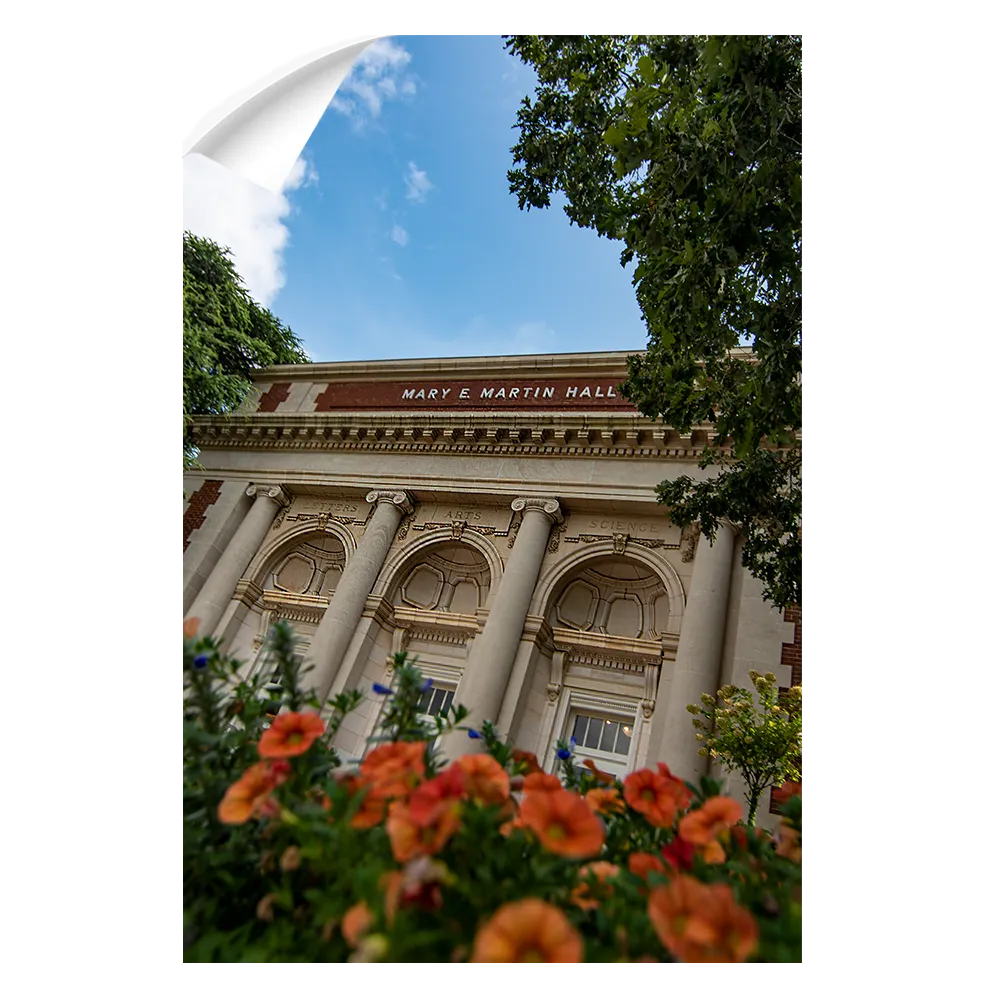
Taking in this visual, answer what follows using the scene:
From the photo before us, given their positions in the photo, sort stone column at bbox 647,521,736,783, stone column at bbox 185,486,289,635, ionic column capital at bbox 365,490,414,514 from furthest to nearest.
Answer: ionic column capital at bbox 365,490,414,514 → stone column at bbox 185,486,289,635 → stone column at bbox 647,521,736,783

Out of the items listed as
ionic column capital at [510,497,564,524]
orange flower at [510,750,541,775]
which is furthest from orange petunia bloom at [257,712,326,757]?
ionic column capital at [510,497,564,524]

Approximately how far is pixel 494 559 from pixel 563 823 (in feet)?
39.4

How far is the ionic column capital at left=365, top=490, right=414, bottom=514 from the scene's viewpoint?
1412 centimetres

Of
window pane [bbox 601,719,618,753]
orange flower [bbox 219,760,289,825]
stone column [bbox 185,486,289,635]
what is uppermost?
stone column [bbox 185,486,289,635]

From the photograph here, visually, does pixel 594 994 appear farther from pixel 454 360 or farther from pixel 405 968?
pixel 454 360

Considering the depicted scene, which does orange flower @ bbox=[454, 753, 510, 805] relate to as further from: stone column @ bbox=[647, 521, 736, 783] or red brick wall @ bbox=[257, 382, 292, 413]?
red brick wall @ bbox=[257, 382, 292, 413]

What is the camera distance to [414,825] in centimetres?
106

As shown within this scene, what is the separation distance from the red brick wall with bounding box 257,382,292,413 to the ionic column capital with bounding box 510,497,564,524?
8559 mm

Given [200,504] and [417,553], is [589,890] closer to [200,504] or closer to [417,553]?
[417,553]

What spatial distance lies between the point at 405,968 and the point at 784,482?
758 cm

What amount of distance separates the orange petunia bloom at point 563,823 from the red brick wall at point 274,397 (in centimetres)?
1775
